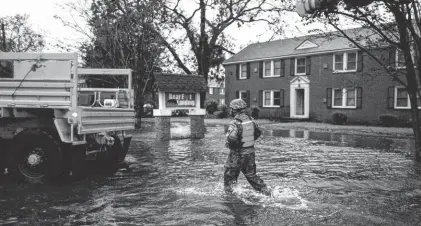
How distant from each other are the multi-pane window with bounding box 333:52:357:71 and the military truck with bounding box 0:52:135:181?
23.9 m

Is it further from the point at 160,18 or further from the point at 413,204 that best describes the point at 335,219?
the point at 160,18

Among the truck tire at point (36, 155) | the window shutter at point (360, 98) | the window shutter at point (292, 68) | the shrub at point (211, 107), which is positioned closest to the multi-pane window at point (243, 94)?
the shrub at point (211, 107)

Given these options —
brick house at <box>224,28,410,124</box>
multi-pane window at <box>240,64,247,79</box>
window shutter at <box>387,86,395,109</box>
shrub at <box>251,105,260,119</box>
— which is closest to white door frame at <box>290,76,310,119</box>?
brick house at <box>224,28,410,124</box>

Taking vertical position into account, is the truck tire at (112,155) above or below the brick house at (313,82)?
below

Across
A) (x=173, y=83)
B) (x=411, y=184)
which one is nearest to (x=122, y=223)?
(x=411, y=184)

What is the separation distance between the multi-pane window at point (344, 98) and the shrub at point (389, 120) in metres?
2.89

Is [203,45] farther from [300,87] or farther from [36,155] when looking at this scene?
[36,155]

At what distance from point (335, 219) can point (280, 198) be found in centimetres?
132

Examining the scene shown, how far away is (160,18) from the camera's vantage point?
26.5 metres

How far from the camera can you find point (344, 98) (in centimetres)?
2856

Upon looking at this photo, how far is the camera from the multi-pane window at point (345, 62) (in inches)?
1114

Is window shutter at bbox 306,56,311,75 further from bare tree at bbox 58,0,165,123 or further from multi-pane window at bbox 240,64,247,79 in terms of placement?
bare tree at bbox 58,0,165,123

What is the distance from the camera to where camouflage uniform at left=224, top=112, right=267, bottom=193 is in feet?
22.1

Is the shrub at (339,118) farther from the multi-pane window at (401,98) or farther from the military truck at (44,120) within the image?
the military truck at (44,120)
